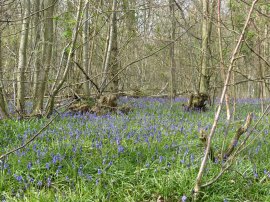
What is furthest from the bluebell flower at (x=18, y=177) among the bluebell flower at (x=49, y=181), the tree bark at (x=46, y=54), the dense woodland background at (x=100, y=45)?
the tree bark at (x=46, y=54)

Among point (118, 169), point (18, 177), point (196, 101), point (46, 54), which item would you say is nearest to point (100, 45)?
point (196, 101)

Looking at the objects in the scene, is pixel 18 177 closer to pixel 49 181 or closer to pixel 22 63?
pixel 49 181

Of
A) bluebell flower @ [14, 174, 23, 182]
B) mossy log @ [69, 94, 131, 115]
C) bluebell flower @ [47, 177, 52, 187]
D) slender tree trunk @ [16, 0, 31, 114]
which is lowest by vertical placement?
bluebell flower @ [47, 177, 52, 187]

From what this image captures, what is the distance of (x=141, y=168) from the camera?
4.56 meters

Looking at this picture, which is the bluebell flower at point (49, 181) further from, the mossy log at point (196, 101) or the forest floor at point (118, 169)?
the mossy log at point (196, 101)

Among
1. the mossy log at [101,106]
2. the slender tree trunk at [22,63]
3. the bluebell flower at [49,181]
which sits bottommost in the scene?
the bluebell flower at [49,181]

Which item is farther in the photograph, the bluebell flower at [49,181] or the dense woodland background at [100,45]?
the dense woodland background at [100,45]

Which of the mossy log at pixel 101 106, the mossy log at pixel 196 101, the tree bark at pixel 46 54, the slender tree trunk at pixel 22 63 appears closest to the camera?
the tree bark at pixel 46 54

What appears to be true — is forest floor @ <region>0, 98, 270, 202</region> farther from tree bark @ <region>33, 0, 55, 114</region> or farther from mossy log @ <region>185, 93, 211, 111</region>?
mossy log @ <region>185, 93, 211, 111</region>

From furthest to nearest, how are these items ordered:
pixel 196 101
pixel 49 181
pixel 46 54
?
1. pixel 196 101
2. pixel 46 54
3. pixel 49 181

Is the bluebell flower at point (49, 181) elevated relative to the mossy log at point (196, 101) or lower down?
lower down

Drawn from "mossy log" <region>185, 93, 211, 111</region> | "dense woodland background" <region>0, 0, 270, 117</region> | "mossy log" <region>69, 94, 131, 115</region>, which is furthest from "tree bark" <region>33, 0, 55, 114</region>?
"mossy log" <region>185, 93, 211, 111</region>

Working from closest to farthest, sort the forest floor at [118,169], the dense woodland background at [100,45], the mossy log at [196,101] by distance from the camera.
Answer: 1. the forest floor at [118,169]
2. the dense woodland background at [100,45]
3. the mossy log at [196,101]

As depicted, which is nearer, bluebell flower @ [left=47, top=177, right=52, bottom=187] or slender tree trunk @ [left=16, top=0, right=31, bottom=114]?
bluebell flower @ [left=47, top=177, right=52, bottom=187]
